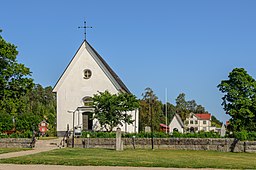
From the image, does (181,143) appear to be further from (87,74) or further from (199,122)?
(199,122)

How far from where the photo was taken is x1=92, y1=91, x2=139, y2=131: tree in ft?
128

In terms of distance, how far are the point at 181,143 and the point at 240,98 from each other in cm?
1714

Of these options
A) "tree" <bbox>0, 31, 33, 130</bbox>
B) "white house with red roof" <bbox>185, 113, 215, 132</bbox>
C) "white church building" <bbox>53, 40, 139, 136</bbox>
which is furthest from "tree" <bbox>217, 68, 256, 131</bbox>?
"white house with red roof" <bbox>185, 113, 215, 132</bbox>

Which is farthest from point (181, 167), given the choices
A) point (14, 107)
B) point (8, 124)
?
point (8, 124)

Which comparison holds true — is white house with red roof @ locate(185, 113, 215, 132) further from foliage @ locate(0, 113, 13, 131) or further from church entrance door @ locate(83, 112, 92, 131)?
foliage @ locate(0, 113, 13, 131)

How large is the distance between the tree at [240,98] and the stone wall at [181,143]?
13311 millimetres

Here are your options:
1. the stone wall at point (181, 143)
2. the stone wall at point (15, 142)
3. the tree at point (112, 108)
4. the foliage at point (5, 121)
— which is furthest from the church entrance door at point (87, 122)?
the stone wall at point (15, 142)

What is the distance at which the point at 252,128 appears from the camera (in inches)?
1726

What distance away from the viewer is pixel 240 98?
46406 millimetres

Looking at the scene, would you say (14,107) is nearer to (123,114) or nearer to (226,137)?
(123,114)

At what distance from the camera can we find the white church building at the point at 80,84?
46719 millimetres

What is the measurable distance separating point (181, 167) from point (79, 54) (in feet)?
103

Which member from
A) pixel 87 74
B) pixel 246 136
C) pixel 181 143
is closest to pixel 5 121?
pixel 87 74

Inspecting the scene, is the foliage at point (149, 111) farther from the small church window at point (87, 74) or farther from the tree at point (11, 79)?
the tree at point (11, 79)
